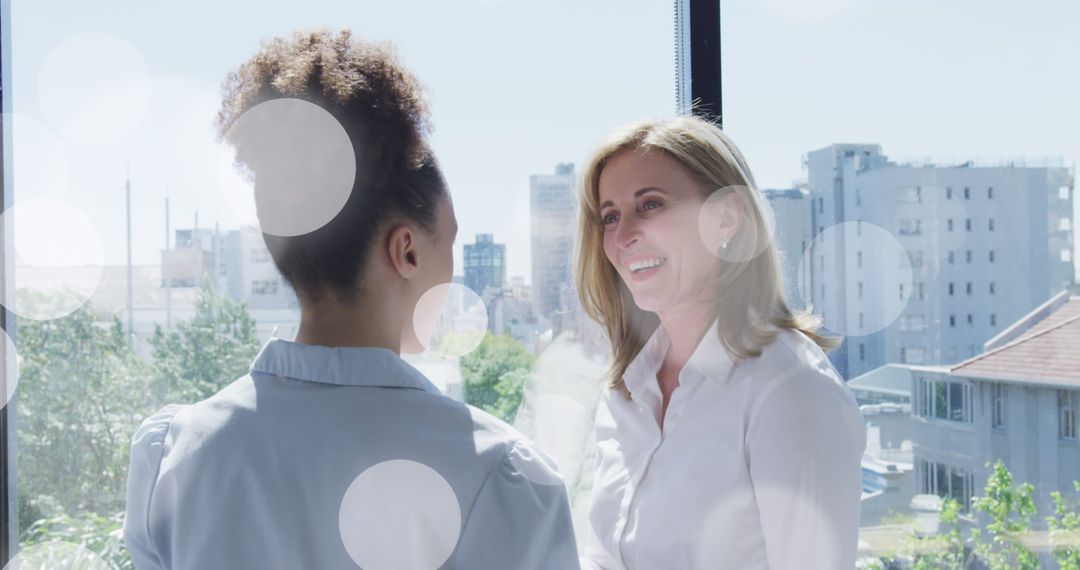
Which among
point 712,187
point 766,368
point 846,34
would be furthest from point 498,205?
point 846,34

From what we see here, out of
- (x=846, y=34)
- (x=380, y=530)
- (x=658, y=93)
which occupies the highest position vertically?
(x=846, y=34)

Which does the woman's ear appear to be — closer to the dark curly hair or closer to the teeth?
the dark curly hair

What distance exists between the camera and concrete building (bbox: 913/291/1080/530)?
75.0 inches

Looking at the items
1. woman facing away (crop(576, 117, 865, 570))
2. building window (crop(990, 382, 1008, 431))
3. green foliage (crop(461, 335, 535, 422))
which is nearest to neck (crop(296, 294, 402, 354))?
woman facing away (crop(576, 117, 865, 570))

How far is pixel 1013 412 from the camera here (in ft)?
6.33

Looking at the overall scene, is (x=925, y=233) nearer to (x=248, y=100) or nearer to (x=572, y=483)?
(x=572, y=483)

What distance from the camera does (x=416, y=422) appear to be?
0.71 metres

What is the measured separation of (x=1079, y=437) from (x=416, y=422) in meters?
1.85

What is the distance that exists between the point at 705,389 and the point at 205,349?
107 cm
